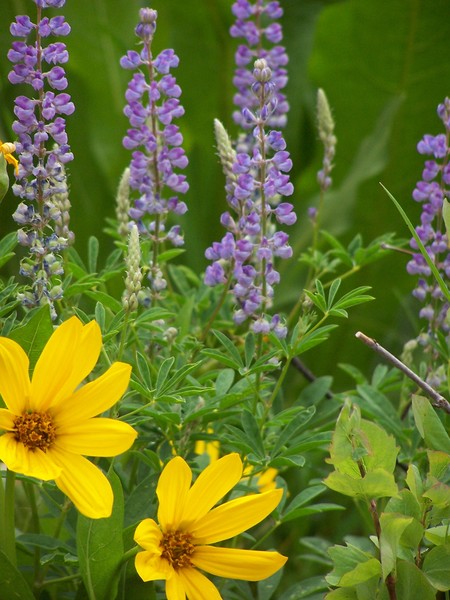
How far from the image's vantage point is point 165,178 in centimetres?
78

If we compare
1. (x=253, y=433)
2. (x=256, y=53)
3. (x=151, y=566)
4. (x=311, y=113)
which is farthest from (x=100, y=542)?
(x=311, y=113)

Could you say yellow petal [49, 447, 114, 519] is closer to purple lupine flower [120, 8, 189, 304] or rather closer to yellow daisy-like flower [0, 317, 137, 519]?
yellow daisy-like flower [0, 317, 137, 519]

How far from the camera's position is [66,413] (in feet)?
1.92

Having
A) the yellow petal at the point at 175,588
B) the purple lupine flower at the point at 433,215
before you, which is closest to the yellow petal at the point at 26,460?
the yellow petal at the point at 175,588

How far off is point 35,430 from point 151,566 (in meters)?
0.11

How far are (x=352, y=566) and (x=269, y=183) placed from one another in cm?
28

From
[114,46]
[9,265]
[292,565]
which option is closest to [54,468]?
[292,565]

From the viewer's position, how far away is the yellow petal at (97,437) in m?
0.57

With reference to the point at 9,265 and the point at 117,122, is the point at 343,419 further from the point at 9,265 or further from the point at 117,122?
the point at 117,122

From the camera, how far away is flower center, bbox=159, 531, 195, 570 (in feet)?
2.00

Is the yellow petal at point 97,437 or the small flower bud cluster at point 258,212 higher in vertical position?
the small flower bud cluster at point 258,212

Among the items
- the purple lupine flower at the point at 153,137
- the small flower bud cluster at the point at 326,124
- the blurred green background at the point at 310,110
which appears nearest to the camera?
the purple lupine flower at the point at 153,137

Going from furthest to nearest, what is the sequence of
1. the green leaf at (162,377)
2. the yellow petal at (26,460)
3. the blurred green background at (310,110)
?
the blurred green background at (310,110)
the green leaf at (162,377)
the yellow petal at (26,460)

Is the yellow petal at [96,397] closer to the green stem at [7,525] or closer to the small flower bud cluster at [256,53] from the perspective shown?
the green stem at [7,525]
